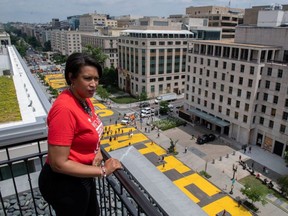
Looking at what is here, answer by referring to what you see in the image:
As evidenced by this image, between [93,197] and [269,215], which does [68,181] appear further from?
[269,215]

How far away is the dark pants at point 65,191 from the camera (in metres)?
4.04

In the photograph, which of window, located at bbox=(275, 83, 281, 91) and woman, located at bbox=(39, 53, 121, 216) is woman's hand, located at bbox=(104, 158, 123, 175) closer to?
woman, located at bbox=(39, 53, 121, 216)

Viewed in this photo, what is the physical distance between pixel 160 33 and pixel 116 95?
66.5ft

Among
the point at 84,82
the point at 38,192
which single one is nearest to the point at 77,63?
the point at 84,82

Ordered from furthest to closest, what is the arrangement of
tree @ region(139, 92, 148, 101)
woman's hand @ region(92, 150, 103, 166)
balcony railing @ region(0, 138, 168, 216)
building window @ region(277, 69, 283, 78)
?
tree @ region(139, 92, 148, 101)
building window @ region(277, 69, 283, 78)
woman's hand @ region(92, 150, 103, 166)
balcony railing @ region(0, 138, 168, 216)

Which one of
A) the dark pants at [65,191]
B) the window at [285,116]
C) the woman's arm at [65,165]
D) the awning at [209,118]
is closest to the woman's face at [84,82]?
the woman's arm at [65,165]

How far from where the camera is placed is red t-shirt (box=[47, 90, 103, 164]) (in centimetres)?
355

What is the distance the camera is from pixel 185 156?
35438 millimetres

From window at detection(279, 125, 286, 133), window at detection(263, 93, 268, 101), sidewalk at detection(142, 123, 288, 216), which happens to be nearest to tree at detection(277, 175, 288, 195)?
sidewalk at detection(142, 123, 288, 216)

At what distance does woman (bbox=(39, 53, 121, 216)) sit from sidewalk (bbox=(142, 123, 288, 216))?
1012 inches

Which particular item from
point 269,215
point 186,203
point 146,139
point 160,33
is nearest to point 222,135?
point 146,139

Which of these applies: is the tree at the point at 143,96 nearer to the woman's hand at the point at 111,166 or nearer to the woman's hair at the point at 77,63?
the woman's hair at the point at 77,63

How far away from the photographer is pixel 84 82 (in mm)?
4148

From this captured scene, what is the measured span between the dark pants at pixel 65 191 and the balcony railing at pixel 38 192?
53cm
